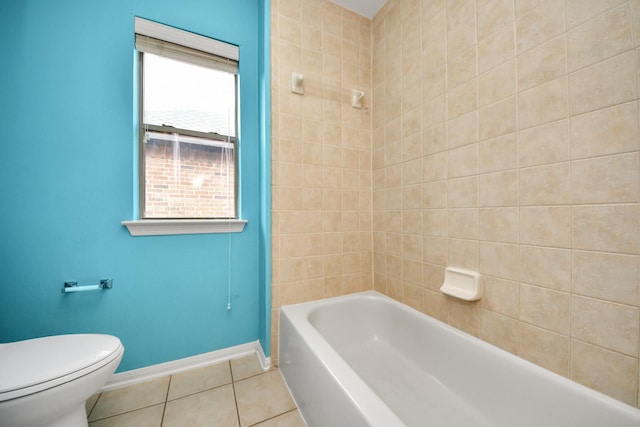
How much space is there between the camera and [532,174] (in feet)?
2.90

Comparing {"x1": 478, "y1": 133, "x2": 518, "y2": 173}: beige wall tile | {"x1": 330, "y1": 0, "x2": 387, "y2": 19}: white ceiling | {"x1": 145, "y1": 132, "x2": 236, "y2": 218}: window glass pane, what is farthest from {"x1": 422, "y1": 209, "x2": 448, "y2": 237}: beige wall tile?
{"x1": 330, "y1": 0, "x2": 387, "y2": 19}: white ceiling

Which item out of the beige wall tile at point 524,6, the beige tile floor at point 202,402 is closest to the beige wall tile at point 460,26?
the beige wall tile at point 524,6

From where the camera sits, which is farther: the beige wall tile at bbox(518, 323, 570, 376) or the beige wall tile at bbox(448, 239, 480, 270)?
the beige wall tile at bbox(448, 239, 480, 270)

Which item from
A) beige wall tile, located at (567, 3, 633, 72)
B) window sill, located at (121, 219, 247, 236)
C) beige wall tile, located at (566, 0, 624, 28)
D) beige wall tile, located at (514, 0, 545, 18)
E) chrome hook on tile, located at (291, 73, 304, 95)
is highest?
chrome hook on tile, located at (291, 73, 304, 95)

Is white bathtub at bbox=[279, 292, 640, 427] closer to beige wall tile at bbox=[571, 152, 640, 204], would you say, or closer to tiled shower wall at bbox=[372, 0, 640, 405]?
tiled shower wall at bbox=[372, 0, 640, 405]

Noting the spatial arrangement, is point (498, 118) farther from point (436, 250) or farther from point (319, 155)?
point (319, 155)

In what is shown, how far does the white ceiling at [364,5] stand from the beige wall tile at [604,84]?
142 cm

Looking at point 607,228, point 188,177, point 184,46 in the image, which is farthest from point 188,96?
point 607,228

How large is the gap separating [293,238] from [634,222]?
1403mm

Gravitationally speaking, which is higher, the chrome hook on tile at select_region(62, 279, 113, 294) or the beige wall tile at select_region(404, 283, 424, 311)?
the chrome hook on tile at select_region(62, 279, 113, 294)

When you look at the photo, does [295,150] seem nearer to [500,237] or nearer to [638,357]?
[500,237]

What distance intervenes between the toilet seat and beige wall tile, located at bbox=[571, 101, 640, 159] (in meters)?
1.90

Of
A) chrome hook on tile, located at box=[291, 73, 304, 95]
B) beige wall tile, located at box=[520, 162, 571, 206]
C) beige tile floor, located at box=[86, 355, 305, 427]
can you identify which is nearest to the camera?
beige wall tile, located at box=[520, 162, 571, 206]

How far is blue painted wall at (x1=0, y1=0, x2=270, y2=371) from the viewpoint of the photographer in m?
1.10
